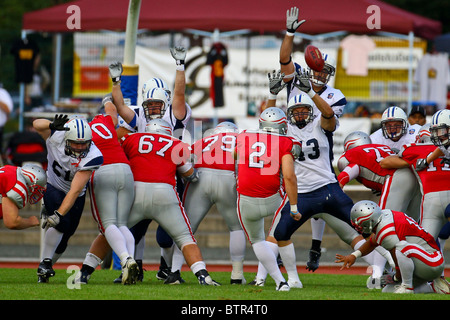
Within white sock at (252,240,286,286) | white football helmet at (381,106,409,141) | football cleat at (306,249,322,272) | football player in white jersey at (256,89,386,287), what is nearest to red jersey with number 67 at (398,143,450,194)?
white football helmet at (381,106,409,141)

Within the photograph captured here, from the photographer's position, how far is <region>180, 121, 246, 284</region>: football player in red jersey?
10.3 m

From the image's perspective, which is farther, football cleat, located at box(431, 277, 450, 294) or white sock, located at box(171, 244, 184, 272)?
white sock, located at box(171, 244, 184, 272)

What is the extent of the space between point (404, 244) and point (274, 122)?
1714mm

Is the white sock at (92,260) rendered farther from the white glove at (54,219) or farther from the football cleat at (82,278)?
the white glove at (54,219)

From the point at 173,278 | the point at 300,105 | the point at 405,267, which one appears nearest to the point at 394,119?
the point at 300,105

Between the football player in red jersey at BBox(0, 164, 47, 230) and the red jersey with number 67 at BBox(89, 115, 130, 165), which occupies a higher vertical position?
the red jersey with number 67 at BBox(89, 115, 130, 165)

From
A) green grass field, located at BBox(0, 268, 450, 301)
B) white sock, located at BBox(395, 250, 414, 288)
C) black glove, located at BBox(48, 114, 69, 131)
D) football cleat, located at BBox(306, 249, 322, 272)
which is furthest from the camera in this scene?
football cleat, located at BBox(306, 249, 322, 272)

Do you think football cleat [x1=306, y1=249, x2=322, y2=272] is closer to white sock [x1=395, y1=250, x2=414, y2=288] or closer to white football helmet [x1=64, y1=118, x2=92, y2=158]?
white sock [x1=395, y1=250, x2=414, y2=288]

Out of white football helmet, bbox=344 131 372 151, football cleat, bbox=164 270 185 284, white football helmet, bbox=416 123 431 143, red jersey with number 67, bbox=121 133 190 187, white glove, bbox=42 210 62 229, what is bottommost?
football cleat, bbox=164 270 185 284

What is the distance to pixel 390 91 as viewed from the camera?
1833 cm

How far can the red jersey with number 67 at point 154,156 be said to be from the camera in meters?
9.73

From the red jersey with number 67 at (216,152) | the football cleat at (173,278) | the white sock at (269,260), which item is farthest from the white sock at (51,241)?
the white sock at (269,260)

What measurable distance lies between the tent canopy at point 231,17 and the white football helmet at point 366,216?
8.77 m

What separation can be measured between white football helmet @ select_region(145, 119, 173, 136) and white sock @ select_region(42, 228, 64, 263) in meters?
1.38
